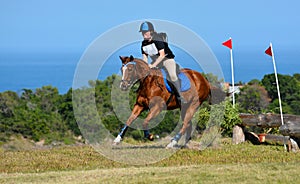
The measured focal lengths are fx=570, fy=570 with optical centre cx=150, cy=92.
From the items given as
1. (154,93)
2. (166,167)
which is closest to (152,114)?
(154,93)

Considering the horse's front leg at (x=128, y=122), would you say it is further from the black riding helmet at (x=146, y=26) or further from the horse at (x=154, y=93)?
the black riding helmet at (x=146, y=26)

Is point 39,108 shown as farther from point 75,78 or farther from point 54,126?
point 75,78

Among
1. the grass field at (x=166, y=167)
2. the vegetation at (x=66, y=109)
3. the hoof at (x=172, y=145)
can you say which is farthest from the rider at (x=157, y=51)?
the vegetation at (x=66, y=109)

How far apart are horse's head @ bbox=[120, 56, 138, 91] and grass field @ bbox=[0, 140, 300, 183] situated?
151 centimetres

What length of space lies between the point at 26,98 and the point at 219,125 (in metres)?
31.8

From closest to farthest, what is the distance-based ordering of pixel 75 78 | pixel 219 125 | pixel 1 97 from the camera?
pixel 75 78 < pixel 219 125 < pixel 1 97

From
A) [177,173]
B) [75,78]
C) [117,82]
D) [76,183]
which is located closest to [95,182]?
[76,183]

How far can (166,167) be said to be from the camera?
9812 millimetres

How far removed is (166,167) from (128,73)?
85.6 inches

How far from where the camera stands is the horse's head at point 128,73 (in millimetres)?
10984

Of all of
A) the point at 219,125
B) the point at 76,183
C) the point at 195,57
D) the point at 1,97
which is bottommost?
the point at 76,183

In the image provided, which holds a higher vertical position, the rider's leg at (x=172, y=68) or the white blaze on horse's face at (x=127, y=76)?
the rider's leg at (x=172, y=68)

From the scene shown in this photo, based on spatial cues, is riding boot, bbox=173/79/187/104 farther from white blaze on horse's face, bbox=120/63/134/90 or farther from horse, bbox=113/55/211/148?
white blaze on horse's face, bbox=120/63/134/90

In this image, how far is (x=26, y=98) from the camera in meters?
43.9
